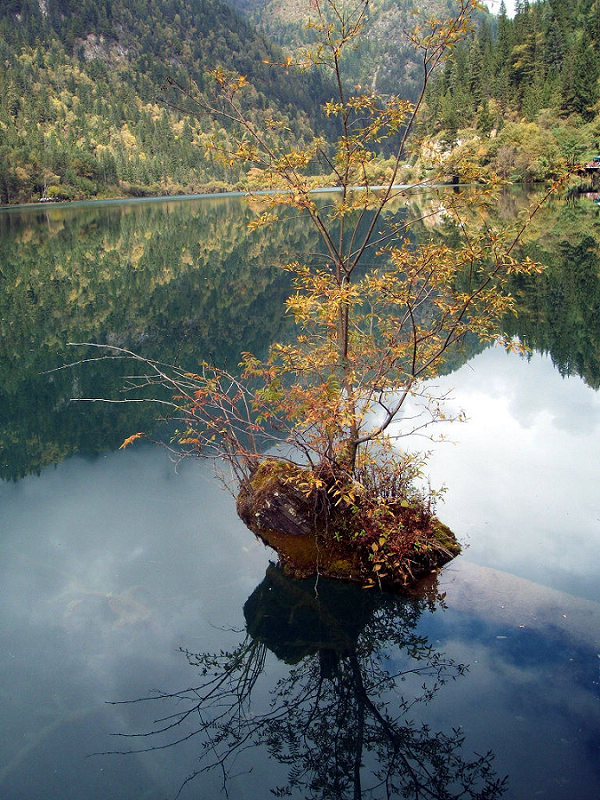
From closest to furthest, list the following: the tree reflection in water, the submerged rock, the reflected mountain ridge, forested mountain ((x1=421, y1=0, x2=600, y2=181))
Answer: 1. the tree reflection in water
2. the submerged rock
3. the reflected mountain ridge
4. forested mountain ((x1=421, y1=0, x2=600, y2=181))

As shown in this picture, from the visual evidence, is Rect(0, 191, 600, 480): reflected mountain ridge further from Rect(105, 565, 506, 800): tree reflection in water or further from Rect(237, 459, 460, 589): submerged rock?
Rect(105, 565, 506, 800): tree reflection in water

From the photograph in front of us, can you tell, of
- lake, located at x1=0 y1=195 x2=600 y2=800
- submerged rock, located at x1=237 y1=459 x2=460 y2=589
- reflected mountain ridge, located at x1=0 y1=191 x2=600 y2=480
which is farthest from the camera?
reflected mountain ridge, located at x1=0 y1=191 x2=600 y2=480

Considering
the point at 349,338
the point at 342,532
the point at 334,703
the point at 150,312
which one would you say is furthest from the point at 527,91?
the point at 334,703

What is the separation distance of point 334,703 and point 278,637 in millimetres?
1281

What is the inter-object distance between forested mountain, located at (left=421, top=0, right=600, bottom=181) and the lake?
70.2m

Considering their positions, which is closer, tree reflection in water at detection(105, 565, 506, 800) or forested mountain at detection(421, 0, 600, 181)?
tree reflection in water at detection(105, 565, 506, 800)

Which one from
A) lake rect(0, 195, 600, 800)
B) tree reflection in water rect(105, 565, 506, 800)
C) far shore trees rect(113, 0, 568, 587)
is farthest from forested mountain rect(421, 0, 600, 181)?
tree reflection in water rect(105, 565, 506, 800)

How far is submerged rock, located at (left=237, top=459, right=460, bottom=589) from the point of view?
8727 mm

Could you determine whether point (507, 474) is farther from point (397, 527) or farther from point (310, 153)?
point (310, 153)

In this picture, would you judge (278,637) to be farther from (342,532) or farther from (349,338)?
(349,338)

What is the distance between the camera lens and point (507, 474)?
39.4ft

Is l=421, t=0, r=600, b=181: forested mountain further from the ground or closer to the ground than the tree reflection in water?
further from the ground

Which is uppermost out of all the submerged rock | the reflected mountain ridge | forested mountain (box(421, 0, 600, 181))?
forested mountain (box(421, 0, 600, 181))

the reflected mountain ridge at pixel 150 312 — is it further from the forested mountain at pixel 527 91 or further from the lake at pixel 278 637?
the forested mountain at pixel 527 91
